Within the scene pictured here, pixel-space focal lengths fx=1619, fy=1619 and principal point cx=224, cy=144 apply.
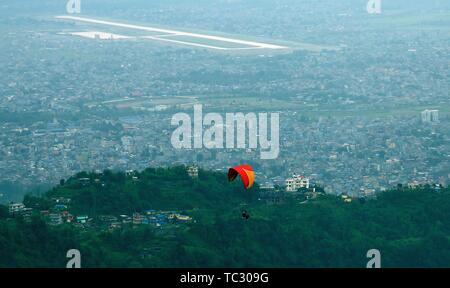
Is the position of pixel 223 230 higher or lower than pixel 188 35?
lower

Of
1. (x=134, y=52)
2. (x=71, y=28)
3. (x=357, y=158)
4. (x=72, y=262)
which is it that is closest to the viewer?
(x=72, y=262)

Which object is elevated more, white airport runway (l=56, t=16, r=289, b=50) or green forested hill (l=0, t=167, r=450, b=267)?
white airport runway (l=56, t=16, r=289, b=50)

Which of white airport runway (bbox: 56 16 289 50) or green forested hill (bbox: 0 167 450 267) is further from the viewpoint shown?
white airport runway (bbox: 56 16 289 50)

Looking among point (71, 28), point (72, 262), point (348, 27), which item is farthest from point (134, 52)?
point (72, 262)

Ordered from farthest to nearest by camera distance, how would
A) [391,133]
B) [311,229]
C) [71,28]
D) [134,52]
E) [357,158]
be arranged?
[71,28]
[134,52]
[391,133]
[357,158]
[311,229]

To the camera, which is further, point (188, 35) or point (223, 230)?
point (188, 35)

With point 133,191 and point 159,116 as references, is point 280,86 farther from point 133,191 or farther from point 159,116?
point 133,191

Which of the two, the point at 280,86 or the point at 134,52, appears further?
the point at 134,52
